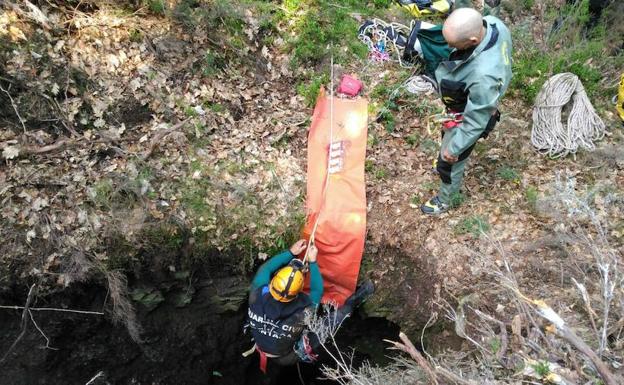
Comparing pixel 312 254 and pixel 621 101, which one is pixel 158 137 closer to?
pixel 312 254

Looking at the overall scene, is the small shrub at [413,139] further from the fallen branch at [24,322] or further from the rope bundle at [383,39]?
the fallen branch at [24,322]

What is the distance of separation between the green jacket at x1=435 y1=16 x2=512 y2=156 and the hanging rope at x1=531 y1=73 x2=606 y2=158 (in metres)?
1.75

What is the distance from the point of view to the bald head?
3.23 m

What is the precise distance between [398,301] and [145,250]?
2648 millimetres

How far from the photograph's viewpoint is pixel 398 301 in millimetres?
4668

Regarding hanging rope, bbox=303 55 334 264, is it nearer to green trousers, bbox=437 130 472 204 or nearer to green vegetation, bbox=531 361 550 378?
green trousers, bbox=437 130 472 204

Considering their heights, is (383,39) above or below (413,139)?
above

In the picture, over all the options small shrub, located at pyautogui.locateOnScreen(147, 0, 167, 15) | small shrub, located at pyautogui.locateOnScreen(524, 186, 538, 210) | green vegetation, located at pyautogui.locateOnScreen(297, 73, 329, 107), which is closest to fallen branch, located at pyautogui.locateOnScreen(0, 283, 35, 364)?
small shrub, located at pyautogui.locateOnScreen(147, 0, 167, 15)

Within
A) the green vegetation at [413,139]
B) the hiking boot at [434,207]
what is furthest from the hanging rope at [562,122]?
the hiking boot at [434,207]

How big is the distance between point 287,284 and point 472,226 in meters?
1.90

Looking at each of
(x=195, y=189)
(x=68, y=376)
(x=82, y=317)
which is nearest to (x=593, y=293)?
(x=195, y=189)

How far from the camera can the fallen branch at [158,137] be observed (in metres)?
4.57

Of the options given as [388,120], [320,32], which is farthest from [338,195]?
[320,32]

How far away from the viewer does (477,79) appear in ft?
11.1
